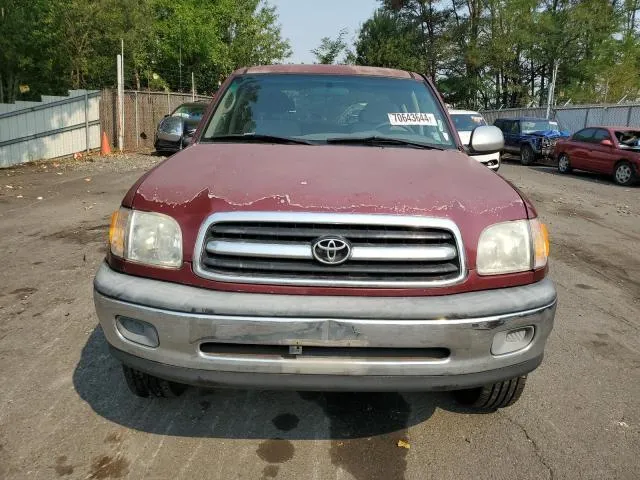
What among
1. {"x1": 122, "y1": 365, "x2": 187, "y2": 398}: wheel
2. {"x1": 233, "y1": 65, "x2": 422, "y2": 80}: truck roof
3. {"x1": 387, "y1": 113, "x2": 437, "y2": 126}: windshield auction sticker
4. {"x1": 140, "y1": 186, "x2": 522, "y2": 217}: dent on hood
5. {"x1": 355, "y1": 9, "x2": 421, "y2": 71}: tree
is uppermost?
{"x1": 355, "y1": 9, "x2": 421, "y2": 71}: tree

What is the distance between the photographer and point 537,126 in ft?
64.1

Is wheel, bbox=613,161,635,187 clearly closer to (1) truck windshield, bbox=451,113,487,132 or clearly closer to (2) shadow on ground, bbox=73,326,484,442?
(1) truck windshield, bbox=451,113,487,132

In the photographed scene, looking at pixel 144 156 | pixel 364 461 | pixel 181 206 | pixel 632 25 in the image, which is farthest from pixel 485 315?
pixel 632 25

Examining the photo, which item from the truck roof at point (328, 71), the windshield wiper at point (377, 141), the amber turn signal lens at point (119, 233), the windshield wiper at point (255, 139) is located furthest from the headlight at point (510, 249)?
the truck roof at point (328, 71)

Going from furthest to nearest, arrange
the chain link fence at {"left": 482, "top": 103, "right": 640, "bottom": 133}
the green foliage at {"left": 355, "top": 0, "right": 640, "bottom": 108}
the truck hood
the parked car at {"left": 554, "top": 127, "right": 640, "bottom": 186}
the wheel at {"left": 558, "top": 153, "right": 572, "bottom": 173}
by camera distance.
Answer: the green foliage at {"left": 355, "top": 0, "right": 640, "bottom": 108} → the chain link fence at {"left": 482, "top": 103, "right": 640, "bottom": 133} → the wheel at {"left": 558, "top": 153, "right": 572, "bottom": 173} → the parked car at {"left": 554, "top": 127, "right": 640, "bottom": 186} → the truck hood

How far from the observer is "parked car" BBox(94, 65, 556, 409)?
215 cm

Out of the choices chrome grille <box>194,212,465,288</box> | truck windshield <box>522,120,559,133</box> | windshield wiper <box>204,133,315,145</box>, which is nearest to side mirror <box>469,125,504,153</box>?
windshield wiper <box>204,133,315,145</box>

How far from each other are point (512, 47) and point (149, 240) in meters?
40.9

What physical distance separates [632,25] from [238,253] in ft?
135

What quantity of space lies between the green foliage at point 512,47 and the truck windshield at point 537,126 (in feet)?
61.7

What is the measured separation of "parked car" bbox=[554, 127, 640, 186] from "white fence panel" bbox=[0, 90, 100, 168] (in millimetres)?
14003

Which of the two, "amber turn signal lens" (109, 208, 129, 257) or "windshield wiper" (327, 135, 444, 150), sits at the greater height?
"windshield wiper" (327, 135, 444, 150)

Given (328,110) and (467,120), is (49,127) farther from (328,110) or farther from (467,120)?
(328,110)

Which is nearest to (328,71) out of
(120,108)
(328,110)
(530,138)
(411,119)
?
(328,110)
